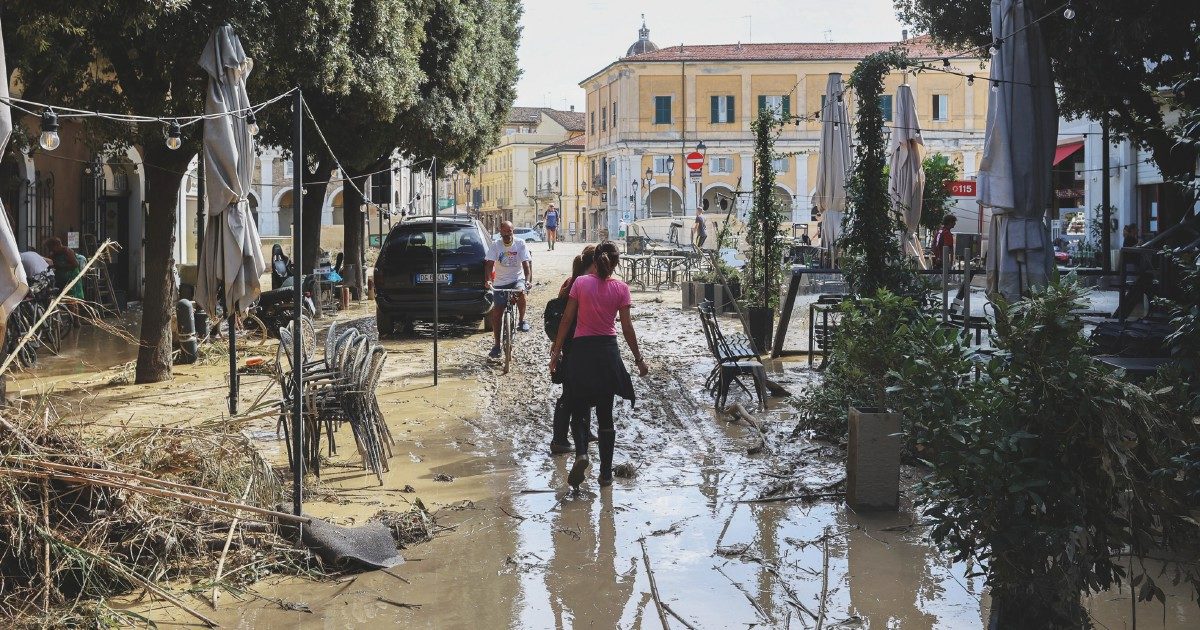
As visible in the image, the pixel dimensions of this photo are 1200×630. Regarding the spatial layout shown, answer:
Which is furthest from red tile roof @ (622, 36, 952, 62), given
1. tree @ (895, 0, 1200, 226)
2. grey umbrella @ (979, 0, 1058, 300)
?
grey umbrella @ (979, 0, 1058, 300)

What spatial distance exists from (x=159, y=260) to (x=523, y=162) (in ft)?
322

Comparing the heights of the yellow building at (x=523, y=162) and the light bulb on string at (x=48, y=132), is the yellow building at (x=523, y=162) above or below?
above

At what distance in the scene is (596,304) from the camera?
26.8 feet

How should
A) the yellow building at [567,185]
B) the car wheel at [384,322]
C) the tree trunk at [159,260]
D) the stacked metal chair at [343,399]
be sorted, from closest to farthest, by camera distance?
the stacked metal chair at [343,399]
the tree trunk at [159,260]
the car wheel at [384,322]
the yellow building at [567,185]

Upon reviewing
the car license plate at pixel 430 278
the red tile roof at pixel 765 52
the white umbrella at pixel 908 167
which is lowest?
the car license plate at pixel 430 278

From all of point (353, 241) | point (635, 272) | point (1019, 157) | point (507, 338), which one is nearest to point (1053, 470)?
point (1019, 157)

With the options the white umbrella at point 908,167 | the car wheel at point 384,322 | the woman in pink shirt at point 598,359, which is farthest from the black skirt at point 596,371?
the car wheel at point 384,322

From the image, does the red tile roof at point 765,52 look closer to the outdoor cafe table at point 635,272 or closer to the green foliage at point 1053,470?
the outdoor cafe table at point 635,272

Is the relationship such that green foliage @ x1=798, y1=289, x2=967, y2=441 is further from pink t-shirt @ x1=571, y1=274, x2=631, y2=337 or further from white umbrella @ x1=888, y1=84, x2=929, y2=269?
white umbrella @ x1=888, y1=84, x2=929, y2=269

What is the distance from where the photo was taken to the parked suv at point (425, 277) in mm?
17422

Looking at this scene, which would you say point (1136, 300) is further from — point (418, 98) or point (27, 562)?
point (418, 98)

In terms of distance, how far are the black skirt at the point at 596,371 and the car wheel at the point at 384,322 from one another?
10039 millimetres

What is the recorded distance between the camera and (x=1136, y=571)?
6.04 m

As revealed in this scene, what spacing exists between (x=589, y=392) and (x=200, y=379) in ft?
23.1
